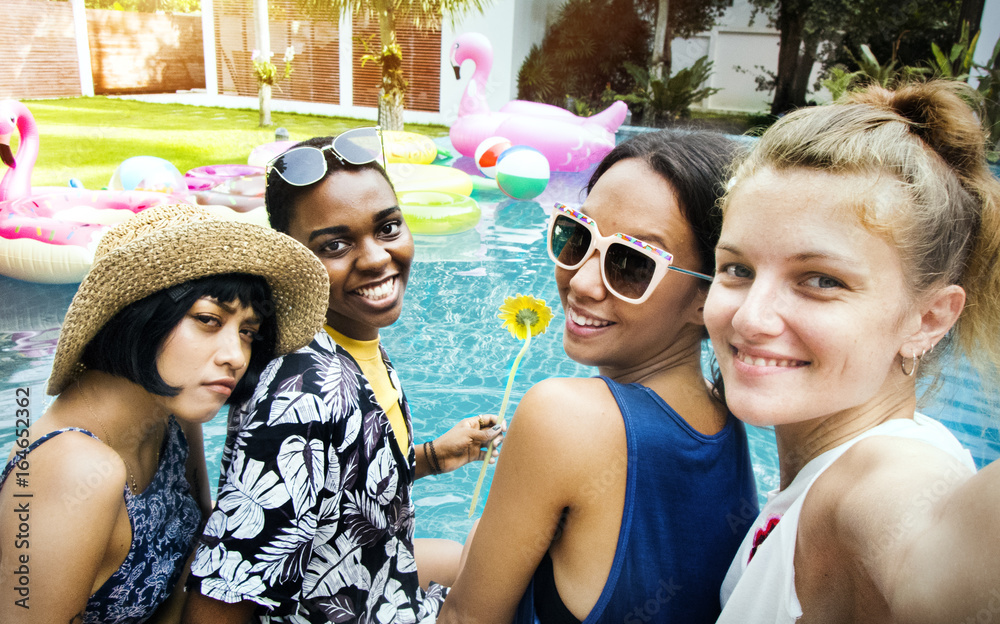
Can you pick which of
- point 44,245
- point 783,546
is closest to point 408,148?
point 44,245

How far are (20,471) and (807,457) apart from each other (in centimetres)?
154

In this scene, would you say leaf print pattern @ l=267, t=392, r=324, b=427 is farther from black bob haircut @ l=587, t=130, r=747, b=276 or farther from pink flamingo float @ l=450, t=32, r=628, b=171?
pink flamingo float @ l=450, t=32, r=628, b=171

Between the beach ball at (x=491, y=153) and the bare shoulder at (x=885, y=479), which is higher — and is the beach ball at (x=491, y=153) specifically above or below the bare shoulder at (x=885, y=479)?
below

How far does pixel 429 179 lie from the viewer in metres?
9.62

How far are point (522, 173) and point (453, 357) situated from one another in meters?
4.98

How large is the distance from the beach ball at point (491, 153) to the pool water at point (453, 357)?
3131 mm

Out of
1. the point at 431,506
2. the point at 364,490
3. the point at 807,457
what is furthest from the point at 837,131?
the point at 431,506

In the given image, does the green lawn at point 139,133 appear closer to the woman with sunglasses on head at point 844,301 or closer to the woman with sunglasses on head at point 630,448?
the woman with sunglasses on head at point 630,448

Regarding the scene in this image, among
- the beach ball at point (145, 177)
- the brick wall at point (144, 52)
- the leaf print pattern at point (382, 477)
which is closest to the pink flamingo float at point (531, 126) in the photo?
the beach ball at point (145, 177)

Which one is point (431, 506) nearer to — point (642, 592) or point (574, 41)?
point (642, 592)

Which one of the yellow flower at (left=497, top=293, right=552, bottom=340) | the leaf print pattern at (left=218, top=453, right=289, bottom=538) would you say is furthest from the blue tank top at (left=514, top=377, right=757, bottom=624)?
the yellow flower at (left=497, top=293, right=552, bottom=340)

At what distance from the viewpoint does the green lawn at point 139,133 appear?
38.8ft

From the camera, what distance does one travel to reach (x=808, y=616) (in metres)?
1.00

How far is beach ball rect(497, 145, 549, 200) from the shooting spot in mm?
9820
